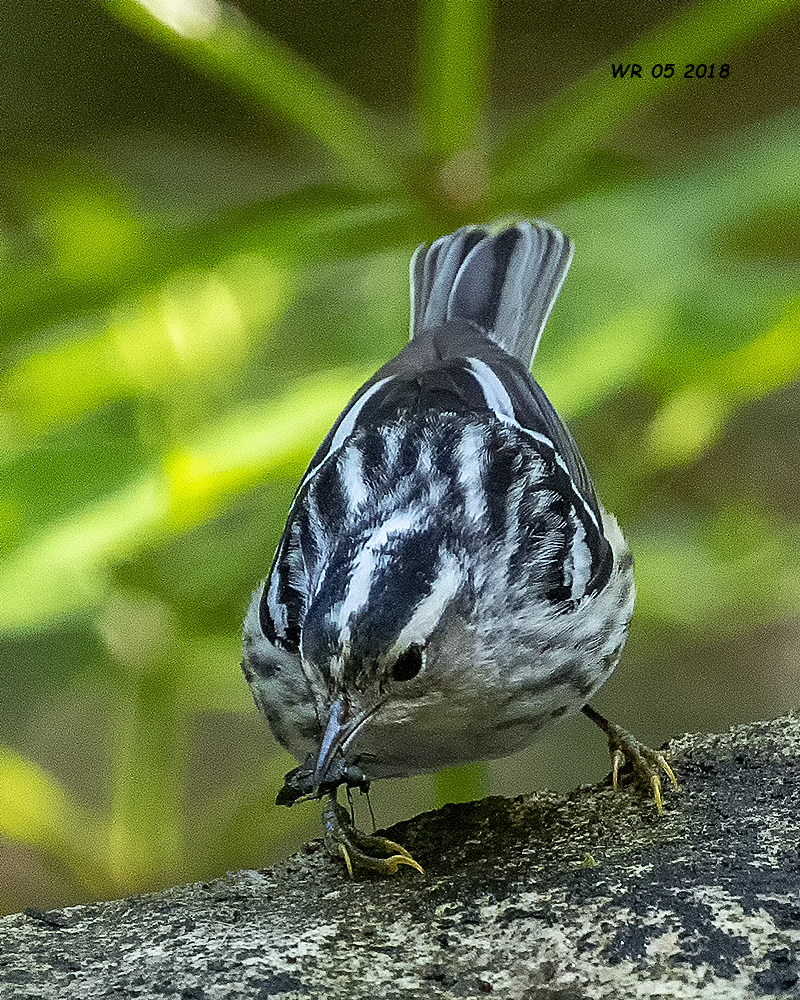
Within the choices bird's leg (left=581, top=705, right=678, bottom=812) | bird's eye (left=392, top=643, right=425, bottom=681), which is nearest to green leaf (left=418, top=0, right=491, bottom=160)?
bird's leg (left=581, top=705, right=678, bottom=812)

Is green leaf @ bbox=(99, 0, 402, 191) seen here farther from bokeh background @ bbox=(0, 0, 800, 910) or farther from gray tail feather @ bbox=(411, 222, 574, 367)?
gray tail feather @ bbox=(411, 222, 574, 367)

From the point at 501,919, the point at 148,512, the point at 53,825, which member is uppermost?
the point at 148,512

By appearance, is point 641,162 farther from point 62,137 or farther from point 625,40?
point 62,137

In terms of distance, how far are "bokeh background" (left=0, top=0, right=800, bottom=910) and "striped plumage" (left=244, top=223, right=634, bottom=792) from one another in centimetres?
41

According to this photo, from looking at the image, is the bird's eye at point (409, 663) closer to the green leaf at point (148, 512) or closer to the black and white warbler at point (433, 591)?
the black and white warbler at point (433, 591)

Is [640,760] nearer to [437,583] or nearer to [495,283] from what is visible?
[437,583]

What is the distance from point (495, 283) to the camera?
1.73m

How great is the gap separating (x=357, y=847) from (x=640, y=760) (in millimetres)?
399

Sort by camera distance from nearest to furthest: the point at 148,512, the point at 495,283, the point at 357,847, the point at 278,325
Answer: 1. the point at 357,847
2. the point at 495,283
3. the point at 148,512
4. the point at 278,325

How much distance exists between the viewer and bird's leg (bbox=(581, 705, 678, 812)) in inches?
58.1

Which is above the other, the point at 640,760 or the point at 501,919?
the point at 640,760

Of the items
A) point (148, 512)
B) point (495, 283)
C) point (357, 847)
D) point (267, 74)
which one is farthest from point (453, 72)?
point (357, 847)

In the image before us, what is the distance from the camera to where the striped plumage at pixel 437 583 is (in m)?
1.10

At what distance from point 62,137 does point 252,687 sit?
1.28 m
